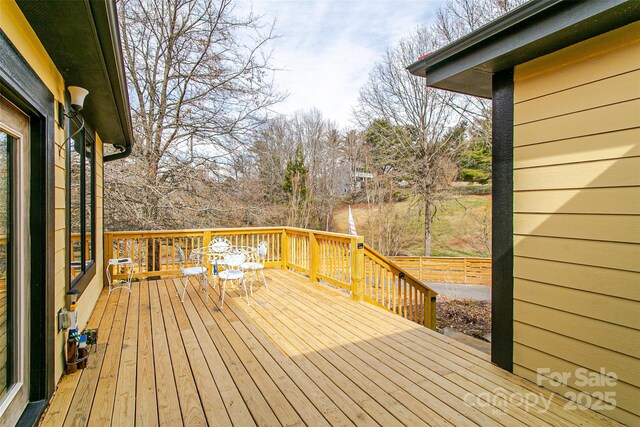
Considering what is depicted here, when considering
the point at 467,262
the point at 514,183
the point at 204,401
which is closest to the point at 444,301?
the point at 467,262

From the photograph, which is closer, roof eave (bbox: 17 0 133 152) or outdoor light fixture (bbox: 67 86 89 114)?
roof eave (bbox: 17 0 133 152)

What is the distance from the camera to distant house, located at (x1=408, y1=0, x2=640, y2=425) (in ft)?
6.41

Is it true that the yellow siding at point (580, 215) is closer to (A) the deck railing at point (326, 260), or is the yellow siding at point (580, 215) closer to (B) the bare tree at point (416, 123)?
(A) the deck railing at point (326, 260)

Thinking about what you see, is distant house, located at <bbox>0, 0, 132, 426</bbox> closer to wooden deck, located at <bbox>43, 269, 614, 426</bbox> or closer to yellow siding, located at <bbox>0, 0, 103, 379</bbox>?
yellow siding, located at <bbox>0, 0, 103, 379</bbox>

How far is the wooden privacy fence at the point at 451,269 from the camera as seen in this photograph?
421 inches

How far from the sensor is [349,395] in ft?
7.63

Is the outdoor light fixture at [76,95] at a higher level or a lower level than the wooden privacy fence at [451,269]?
higher

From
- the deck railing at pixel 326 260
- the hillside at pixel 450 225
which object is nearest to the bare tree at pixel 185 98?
the deck railing at pixel 326 260

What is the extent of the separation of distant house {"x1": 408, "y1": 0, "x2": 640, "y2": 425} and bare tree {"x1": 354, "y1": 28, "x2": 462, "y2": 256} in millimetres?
10332

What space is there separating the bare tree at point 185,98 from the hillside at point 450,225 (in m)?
7.34

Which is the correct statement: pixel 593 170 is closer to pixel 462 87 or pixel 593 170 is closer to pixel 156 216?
pixel 462 87

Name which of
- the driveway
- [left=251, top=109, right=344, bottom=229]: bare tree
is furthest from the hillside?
the driveway

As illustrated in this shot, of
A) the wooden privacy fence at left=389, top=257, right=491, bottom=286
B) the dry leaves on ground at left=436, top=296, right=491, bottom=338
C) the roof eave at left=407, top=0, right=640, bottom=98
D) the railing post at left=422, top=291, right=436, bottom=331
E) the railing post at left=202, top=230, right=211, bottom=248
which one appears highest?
the roof eave at left=407, top=0, right=640, bottom=98

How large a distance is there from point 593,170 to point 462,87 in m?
1.34
